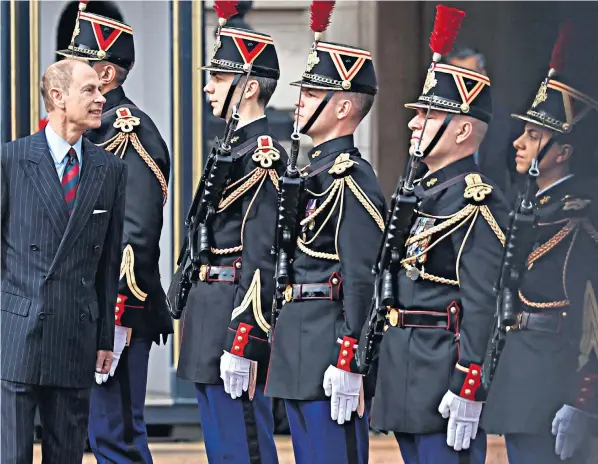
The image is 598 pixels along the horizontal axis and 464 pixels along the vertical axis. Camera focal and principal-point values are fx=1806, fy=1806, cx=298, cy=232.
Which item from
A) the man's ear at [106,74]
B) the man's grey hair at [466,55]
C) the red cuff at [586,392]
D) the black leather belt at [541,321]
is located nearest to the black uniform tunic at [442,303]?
the black leather belt at [541,321]

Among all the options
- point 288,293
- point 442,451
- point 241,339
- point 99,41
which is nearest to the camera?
point 442,451

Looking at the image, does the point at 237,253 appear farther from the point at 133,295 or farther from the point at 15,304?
the point at 15,304

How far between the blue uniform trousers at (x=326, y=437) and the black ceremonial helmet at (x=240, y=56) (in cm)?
139

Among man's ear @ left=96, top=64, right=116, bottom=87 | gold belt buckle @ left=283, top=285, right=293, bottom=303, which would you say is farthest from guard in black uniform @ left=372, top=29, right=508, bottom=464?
man's ear @ left=96, top=64, right=116, bottom=87

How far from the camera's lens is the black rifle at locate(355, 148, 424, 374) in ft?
21.5

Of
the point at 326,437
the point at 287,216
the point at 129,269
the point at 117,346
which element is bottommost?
the point at 326,437

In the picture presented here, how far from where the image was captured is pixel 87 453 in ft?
30.9

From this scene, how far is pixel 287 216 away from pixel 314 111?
0.45 metres

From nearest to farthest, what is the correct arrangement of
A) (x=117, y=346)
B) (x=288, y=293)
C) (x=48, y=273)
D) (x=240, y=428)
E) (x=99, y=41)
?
(x=48, y=273) < (x=288, y=293) < (x=240, y=428) < (x=117, y=346) < (x=99, y=41)

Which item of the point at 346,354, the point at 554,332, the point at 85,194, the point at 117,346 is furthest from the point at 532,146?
the point at 117,346

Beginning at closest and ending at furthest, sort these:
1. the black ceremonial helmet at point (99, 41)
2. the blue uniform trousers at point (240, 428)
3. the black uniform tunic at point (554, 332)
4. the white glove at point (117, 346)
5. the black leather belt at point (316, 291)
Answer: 1. the black uniform tunic at point (554, 332)
2. the black leather belt at point (316, 291)
3. the blue uniform trousers at point (240, 428)
4. the white glove at point (117, 346)
5. the black ceremonial helmet at point (99, 41)

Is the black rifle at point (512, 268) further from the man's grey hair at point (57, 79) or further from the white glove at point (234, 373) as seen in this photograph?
the man's grey hair at point (57, 79)

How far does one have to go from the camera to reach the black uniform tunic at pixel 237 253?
7230 mm

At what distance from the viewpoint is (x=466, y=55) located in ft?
31.2
